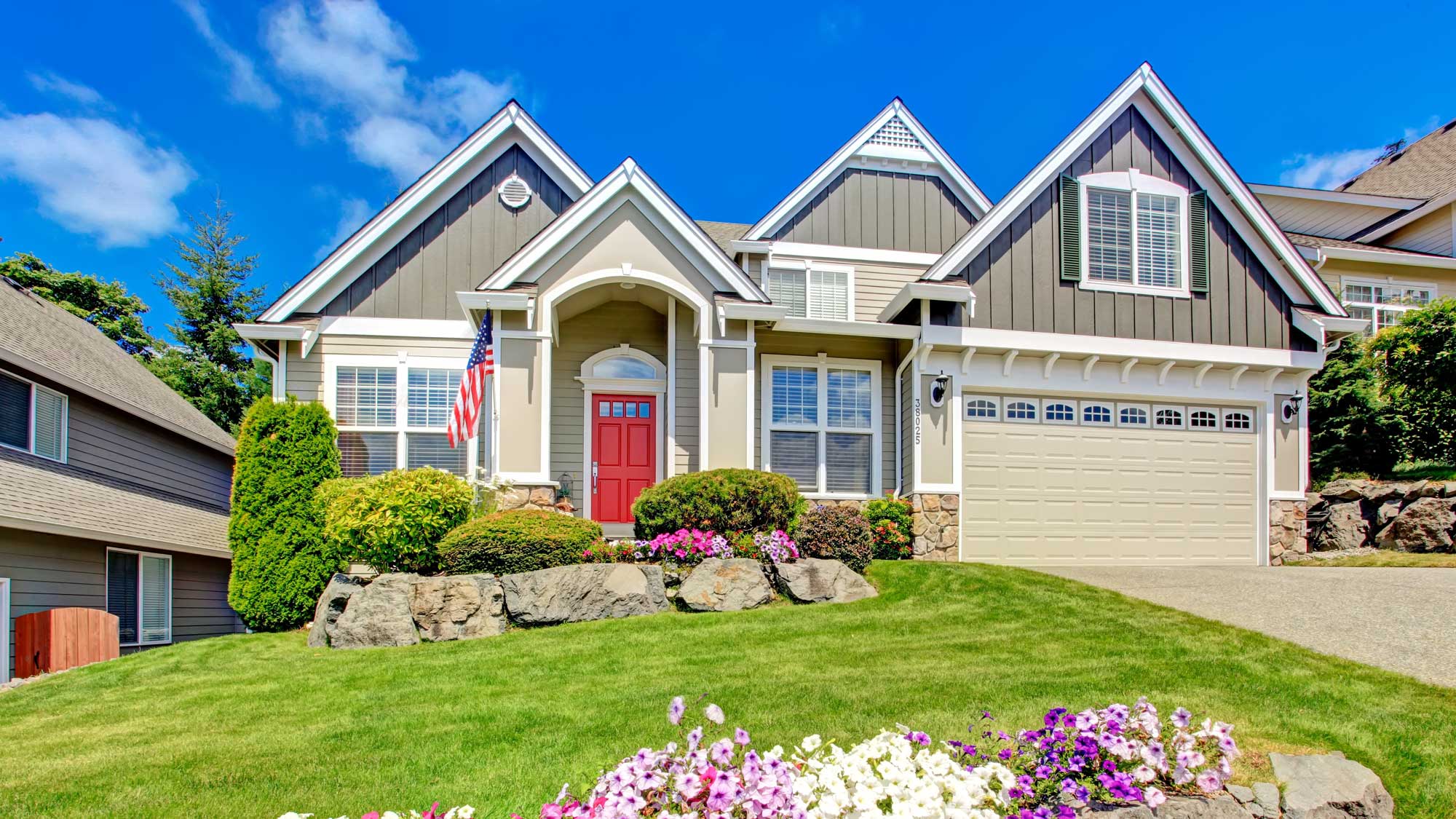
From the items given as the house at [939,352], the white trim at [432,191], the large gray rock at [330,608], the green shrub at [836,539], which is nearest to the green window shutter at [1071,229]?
the house at [939,352]

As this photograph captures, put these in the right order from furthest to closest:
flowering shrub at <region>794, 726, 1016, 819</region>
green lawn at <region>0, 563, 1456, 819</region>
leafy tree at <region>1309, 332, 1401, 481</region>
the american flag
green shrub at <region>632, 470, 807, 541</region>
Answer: leafy tree at <region>1309, 332, 1401, 481</region>, the american flag, green shrub at <region>632, 470, 807, 541</region>, green lawn at <region>0, 563, 1456, 819</region>, flowering shrub at <region>794, 726, 1016, 819</region>

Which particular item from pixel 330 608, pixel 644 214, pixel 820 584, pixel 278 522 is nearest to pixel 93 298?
pixel 278 522

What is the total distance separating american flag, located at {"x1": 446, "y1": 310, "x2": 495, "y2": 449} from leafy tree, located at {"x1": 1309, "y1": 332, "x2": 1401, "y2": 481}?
13911 mm

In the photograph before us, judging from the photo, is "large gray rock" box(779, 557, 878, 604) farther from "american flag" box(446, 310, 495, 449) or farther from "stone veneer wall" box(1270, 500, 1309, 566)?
"stone veneer wall" box(1270, 500, 1309, 566)

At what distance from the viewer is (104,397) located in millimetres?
12078

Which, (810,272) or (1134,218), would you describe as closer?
(1134,218)

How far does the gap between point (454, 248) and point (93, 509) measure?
5575 millimetres

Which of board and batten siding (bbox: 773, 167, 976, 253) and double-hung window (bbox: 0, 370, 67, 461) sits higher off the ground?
board and batten siding (bbox: 773, 167, 976, 253)

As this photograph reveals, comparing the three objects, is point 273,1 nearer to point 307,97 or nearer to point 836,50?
point 836,50

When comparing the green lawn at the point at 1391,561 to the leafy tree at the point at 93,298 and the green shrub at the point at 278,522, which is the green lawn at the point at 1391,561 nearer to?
the green shrub at the point at 278,522

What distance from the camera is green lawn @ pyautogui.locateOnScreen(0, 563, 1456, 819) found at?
188 inches

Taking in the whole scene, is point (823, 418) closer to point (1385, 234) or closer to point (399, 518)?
point (399, 518)

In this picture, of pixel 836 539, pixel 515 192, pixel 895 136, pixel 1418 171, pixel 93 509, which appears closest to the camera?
pixel 836 539

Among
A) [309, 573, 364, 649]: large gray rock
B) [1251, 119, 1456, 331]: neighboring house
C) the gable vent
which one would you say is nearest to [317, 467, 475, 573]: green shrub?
[309, 573, 364, 649]: large gray rock
